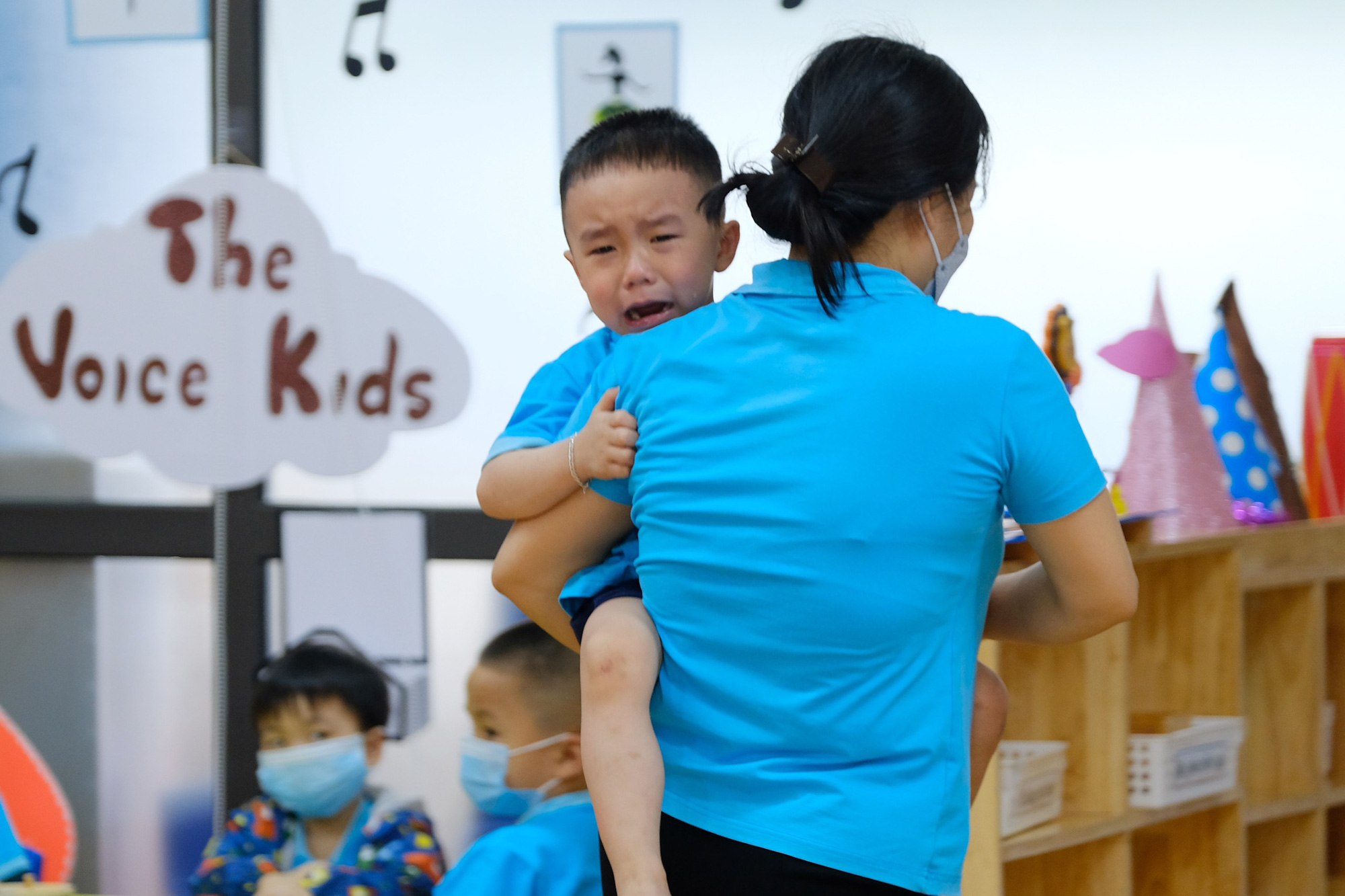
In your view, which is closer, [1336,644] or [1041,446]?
[1041,446]

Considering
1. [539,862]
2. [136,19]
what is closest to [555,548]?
[539,862]

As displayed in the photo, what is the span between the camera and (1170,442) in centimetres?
223

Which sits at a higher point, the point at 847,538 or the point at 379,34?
the point at 379,34

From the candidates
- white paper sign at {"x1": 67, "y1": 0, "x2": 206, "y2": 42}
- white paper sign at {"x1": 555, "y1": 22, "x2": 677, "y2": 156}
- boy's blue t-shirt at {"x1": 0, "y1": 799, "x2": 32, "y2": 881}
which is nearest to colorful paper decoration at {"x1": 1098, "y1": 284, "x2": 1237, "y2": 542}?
white paper sign at {"x1": 555, "y1": 22, "x2": 677, "y2": 156}

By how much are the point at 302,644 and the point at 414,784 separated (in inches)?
16.1

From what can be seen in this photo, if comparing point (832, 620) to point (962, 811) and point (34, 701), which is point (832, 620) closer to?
point (962, 811)

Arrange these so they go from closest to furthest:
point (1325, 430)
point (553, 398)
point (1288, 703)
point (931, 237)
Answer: point (931, 237)
point (553, 398)
point (1288, 703)
point (1325, 430)

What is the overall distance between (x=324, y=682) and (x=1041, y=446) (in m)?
2.23

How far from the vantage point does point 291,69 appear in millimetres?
2795

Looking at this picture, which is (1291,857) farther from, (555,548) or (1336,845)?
(555,548)

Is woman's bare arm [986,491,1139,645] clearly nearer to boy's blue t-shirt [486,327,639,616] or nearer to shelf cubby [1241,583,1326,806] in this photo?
boy's blue t-shirt [486,327,639,616]

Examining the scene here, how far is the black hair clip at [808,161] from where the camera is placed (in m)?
0.96

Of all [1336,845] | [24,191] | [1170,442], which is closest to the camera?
[1170,442]

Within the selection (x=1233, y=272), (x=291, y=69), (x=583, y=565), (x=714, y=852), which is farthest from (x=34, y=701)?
(x=1233, y=272)
